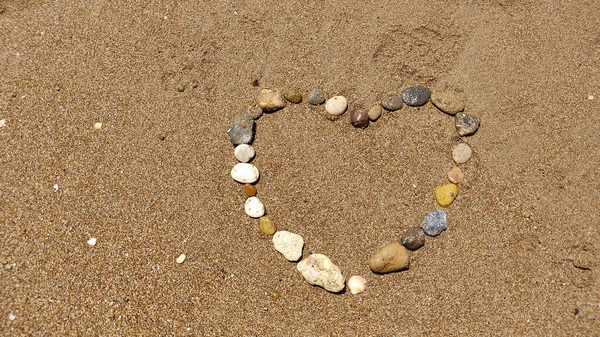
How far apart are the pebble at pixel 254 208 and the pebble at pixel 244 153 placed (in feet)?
0.80

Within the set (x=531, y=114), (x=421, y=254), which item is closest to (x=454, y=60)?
(x=531, y=114)

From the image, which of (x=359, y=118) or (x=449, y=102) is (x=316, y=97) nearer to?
(x=359, y=118)

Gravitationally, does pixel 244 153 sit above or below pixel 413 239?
above

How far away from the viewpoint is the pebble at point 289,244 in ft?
7.38

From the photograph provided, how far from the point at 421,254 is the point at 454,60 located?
1202 millimetres

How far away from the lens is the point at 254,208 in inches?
90.7

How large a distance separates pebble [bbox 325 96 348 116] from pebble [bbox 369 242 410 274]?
2.75ft

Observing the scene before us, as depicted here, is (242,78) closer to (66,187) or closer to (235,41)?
(235,41)

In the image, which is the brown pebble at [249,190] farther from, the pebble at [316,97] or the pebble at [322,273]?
the pebble at [316,97]

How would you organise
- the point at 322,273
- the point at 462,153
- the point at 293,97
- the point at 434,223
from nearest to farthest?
1. the point at 322,273
2. the point at 434,223
3. the point at 462,153
4. the point at 293,97

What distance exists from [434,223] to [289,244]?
80 centimetres

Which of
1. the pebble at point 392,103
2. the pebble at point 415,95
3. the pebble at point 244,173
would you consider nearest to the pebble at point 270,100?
the pebble at point 244,173

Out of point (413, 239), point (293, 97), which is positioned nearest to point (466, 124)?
point (413, 239)

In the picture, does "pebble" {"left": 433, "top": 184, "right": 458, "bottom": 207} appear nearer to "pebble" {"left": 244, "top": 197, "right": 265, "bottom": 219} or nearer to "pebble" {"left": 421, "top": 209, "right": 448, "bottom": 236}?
"pebble" {"left": 421, "top": 209, "right": 448, "bottom": 236}
